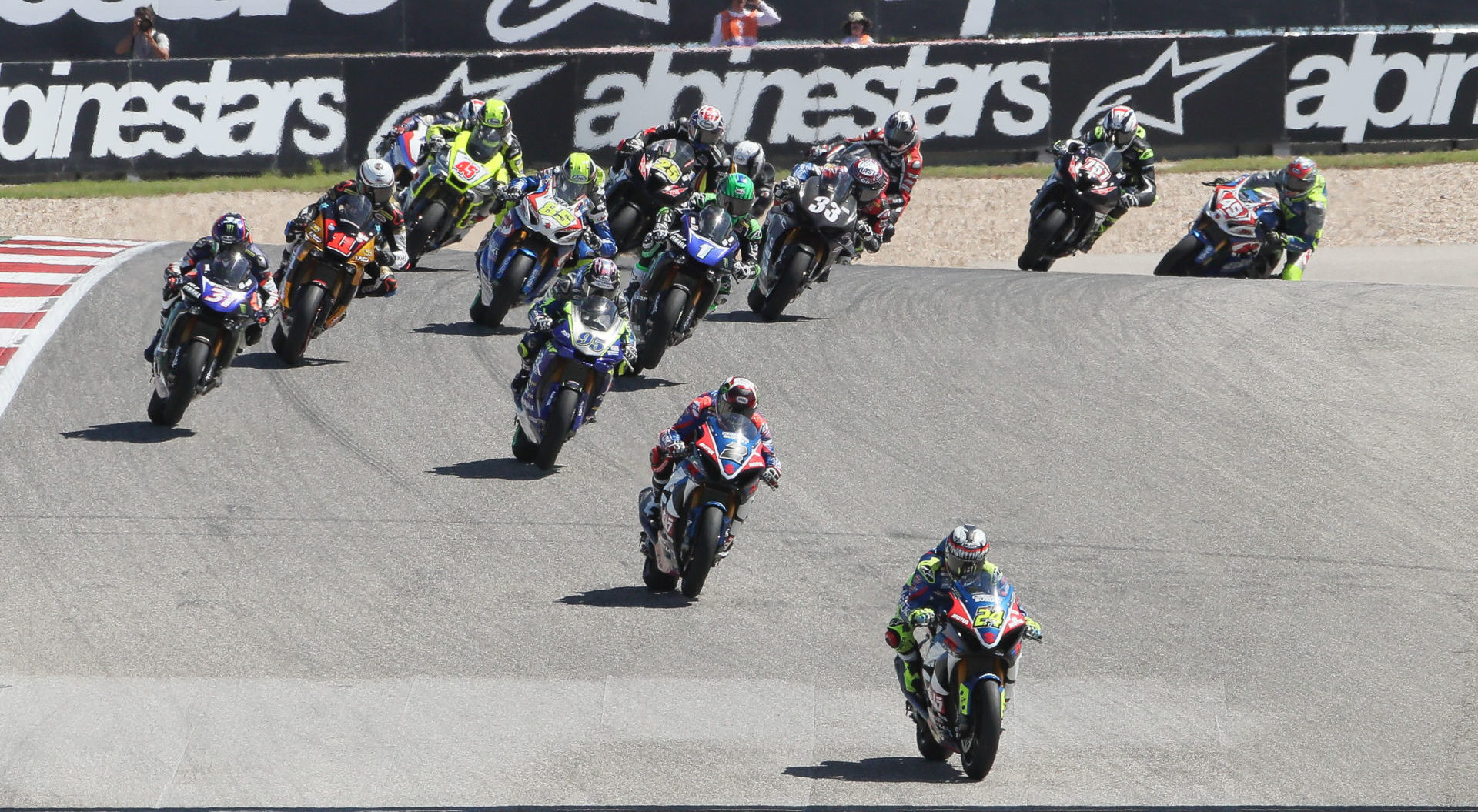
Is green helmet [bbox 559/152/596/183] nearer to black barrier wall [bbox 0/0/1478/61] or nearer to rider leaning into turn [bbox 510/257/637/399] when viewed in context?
rider leaning into turn [bbox 510/257/637/399]

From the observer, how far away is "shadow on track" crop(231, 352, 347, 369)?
56.2 ft

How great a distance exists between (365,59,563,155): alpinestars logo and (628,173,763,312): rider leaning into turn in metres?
9.22

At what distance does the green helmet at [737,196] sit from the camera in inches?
663

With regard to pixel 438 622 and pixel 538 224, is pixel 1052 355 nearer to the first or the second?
pixel 538 224

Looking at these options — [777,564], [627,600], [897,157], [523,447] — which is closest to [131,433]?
[523,447]

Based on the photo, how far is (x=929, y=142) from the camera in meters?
26.2

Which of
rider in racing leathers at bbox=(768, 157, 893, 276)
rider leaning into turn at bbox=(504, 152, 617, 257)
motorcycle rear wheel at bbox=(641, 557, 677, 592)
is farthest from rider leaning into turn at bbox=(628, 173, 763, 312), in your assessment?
motorcycle rear wheel at bbox=(641, 557, 677, 592)

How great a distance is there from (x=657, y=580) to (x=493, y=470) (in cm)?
300

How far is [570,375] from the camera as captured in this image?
1405 cm

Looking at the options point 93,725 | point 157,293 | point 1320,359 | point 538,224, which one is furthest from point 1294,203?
point 93,725

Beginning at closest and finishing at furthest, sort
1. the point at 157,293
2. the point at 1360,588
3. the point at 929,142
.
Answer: the point at 1360,588 < the point at 157,293 < the point at 929,142

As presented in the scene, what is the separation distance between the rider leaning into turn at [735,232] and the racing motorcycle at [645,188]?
2.88m

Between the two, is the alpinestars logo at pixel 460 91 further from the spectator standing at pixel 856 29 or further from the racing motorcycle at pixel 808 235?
the racing motorcycle at pixel 808 235

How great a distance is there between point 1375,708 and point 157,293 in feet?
45.4
